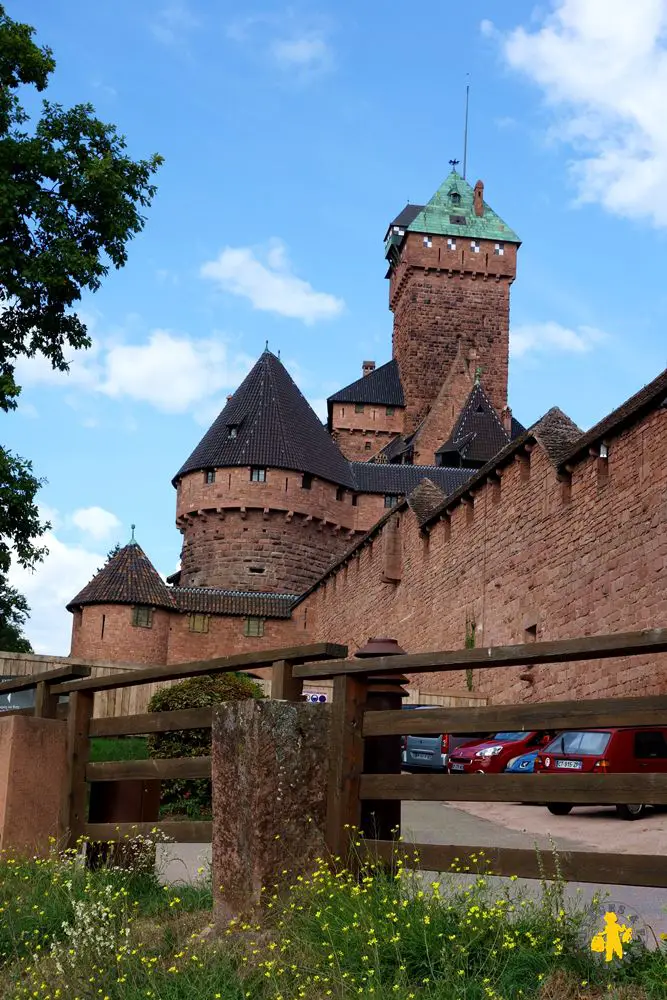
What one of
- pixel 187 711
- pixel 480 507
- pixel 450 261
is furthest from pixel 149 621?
pixel 187 711

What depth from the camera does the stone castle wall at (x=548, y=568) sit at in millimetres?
18203

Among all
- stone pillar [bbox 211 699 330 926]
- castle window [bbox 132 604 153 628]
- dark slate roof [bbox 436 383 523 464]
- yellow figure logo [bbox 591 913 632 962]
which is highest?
dark slate roof [bbox 436 383 523 464]

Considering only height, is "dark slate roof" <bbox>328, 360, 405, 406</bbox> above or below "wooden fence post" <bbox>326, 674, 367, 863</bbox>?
above

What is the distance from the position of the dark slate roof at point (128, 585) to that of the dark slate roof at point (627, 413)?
28.7 m

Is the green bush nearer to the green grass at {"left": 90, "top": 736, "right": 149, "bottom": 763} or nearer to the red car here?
the green grass at {"left": 90, "top": 736, "right": 149, "bottom": 763}

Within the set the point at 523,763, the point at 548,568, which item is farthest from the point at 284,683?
the point at 548,568

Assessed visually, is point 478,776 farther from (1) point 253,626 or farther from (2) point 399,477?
(2) point 399,477

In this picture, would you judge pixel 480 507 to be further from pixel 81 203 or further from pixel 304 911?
pixel 304 911

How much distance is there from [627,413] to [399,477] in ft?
136

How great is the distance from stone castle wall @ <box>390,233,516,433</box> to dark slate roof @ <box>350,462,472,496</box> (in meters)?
9.32

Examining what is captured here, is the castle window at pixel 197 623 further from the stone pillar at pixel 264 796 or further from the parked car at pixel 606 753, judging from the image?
the stone pillar at pixel 264 796

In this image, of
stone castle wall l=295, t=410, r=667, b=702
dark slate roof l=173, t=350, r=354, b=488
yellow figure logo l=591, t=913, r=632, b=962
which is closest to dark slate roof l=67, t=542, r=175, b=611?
dark slate roof l=173, t=350, r=354, b=488

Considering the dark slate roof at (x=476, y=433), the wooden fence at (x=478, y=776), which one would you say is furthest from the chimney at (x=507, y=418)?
the wooden fence at (x=478, y=776)

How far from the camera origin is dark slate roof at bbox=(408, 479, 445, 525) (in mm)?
31141
